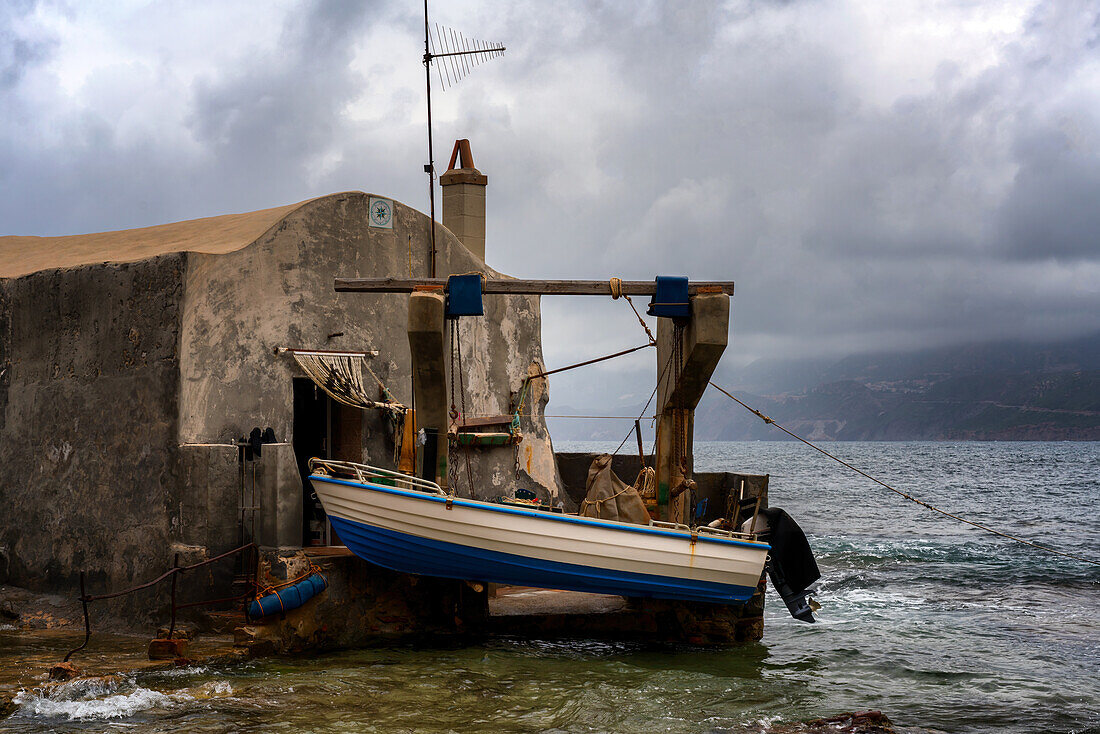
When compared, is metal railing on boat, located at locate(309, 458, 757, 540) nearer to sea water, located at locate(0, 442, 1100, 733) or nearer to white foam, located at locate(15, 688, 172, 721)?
sea water, located at locate(0, 442, 1100, 733)

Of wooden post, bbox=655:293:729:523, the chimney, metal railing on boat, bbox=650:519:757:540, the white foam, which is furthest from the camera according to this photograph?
the chimney

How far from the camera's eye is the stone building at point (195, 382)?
451 inches

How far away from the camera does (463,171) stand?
1677 cm

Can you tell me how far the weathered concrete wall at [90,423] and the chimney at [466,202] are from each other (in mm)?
5846

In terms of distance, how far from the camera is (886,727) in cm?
934

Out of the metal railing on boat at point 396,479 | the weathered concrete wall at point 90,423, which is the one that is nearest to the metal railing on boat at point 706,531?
the metal railing on boat at point 396,479

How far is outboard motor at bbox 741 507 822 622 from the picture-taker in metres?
12.2

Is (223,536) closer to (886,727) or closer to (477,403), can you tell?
(477,403)

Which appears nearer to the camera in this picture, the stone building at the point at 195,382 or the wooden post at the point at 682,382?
the wooden post at the point at 682,382

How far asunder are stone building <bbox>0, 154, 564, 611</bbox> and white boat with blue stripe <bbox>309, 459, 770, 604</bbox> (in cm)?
110

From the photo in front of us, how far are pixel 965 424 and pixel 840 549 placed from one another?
17457 centimetres

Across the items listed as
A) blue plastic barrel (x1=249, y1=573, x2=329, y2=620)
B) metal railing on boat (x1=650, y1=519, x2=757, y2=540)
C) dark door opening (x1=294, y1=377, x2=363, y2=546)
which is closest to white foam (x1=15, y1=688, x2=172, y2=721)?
blue plastic barrel (x1=249, y1=573, x2=329, y2=620)

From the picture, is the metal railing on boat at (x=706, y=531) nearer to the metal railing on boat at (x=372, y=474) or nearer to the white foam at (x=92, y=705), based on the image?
the metal railing on boat at (x=372, y=474)

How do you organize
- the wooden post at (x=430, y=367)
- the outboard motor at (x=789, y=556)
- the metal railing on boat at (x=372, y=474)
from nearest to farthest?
1. the metal railing on boat at (x=372, y=474)
2. the wooden post at (x=430, y=367)
3. the outboard motor at (x=789, y=556)
